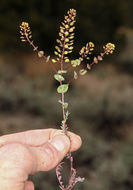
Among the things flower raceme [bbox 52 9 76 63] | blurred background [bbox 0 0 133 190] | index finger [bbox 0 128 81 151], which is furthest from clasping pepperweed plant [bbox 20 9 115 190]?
blurred background [bbox 0 0 133 190]

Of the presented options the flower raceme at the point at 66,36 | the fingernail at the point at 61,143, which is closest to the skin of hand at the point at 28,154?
the fingernail at the point at 61,143

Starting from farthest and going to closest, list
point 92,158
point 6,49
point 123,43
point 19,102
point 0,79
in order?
point 123,43
point 6,49
point 0,79
point 19,102
point 92,158

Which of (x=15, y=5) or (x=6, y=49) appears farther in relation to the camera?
(x=6, y=49)

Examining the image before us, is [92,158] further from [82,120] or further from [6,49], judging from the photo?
[6,49]

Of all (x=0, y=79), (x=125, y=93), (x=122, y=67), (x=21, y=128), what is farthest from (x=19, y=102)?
(x=122, y=67)

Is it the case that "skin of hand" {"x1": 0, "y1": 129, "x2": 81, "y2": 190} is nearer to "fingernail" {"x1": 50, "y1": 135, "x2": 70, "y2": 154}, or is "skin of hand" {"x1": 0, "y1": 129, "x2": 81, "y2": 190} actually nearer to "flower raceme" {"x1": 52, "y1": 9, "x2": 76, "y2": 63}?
"fingernail" {"x1": 50, "y1": 135, "x2": 70, "y2": 154}
